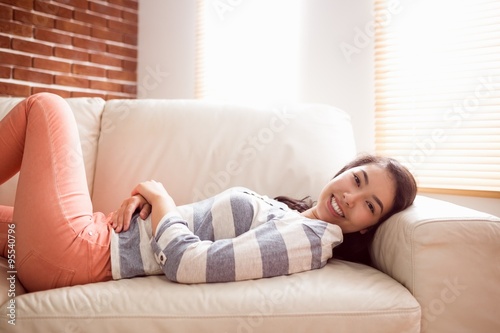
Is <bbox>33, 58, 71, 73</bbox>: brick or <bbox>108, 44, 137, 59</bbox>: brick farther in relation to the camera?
<bbox>108, 44, 137, 59</bbox>: brick

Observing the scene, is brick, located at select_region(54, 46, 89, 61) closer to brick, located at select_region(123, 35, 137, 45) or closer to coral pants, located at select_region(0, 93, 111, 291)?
brick, located at select_region(123, 35, 137, 45)

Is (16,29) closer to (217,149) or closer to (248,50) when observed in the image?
(248,50)

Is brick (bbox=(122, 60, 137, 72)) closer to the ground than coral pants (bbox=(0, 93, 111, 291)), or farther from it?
farther from it

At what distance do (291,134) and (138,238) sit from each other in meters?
0.72

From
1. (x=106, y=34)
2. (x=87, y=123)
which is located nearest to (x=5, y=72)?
(x=106, y=34)

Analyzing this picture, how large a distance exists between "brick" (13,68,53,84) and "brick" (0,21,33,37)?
25cm

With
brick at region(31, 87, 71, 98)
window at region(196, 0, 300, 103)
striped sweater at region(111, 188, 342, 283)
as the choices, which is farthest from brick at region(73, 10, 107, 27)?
striped sweater at region(111, 188, 342, 283)

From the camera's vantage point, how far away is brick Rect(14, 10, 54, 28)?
9.95 feet

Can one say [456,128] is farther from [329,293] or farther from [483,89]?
[329,293]

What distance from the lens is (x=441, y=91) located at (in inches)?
93.1

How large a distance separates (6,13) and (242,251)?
8.97ft

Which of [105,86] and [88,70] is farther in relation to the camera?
[105,86]

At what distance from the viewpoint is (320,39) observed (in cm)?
278

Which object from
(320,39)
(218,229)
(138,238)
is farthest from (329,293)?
(320,39)
